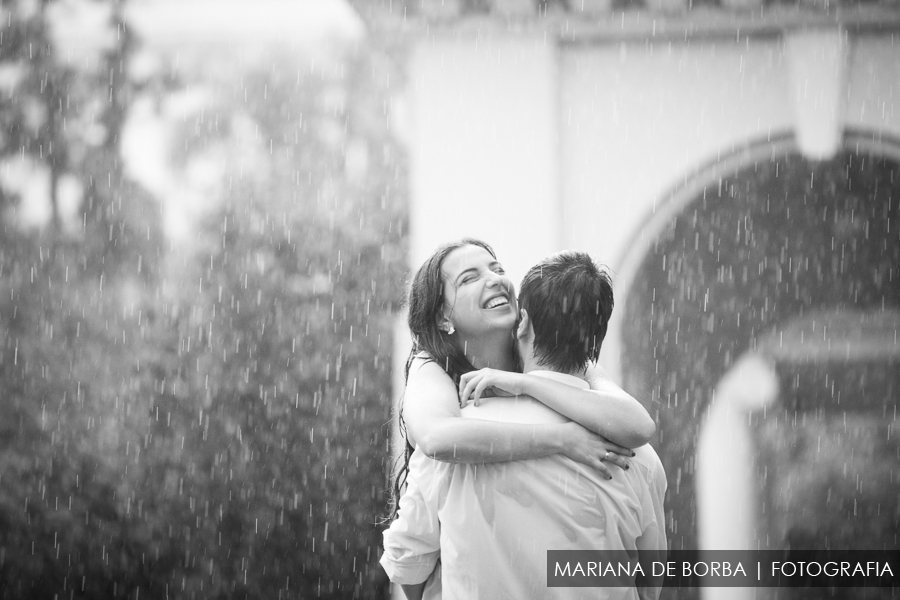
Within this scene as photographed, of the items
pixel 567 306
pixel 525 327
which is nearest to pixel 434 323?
pixel 525 327

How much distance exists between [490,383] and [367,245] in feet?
11.7

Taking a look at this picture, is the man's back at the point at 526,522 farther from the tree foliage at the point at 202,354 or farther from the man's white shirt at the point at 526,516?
the tree foliage at the point at 202,354

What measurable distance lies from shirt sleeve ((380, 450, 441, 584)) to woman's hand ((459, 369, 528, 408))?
6.6 inches

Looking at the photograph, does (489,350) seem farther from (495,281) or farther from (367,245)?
(367,245)

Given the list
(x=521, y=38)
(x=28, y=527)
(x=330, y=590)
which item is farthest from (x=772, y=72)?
(x=28, y=527)

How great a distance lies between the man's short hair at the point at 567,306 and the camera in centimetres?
159

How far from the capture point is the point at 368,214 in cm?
514

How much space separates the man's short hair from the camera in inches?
62.8

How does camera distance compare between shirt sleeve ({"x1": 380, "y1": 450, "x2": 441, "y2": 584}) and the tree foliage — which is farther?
the tree foliage

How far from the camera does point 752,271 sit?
429 cm

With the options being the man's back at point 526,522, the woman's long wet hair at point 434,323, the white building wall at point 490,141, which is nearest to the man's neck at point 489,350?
the woman's long wet hair at point 434,323

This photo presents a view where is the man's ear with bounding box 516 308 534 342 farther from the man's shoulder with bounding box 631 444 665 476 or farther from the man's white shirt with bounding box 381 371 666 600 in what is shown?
the man's shoulder with bounding box 631 444 665 476

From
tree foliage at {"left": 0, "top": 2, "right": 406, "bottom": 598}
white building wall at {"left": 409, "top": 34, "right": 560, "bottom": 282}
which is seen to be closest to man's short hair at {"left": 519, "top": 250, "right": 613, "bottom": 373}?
white building wall at {"left": 409, "top": 34, "right": 560, "bottom": 282}

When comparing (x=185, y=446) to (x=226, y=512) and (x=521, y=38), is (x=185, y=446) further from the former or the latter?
(x=521, y=38)
